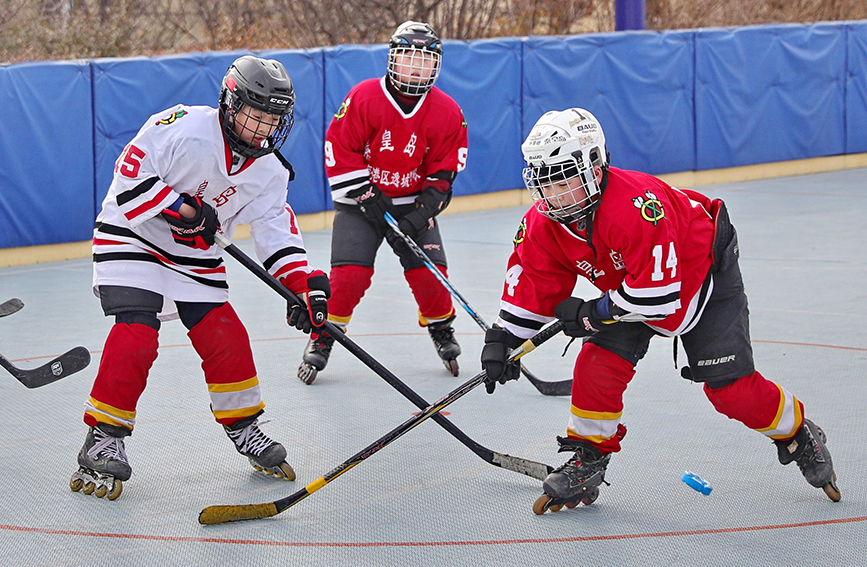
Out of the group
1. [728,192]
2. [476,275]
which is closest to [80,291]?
[476,275]

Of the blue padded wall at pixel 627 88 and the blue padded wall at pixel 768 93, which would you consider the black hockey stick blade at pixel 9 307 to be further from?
the blue padded wall at pixel 768 93

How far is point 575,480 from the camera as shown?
295 cm

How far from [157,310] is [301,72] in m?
5.77

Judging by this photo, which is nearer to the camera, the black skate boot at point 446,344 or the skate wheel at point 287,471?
the skate wheel at point 287,471

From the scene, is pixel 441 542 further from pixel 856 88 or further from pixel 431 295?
pixel 856 88

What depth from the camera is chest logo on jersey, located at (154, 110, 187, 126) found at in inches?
126

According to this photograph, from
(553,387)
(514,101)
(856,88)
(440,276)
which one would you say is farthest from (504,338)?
(856,88)

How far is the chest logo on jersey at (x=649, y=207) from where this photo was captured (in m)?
2.75

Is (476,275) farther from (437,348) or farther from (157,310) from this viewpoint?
(157,310)

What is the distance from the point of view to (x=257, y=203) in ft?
11.2

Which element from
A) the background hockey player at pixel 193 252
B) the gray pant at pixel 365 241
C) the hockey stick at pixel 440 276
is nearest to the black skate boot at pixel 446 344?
the hockey stick at pixel 440 276

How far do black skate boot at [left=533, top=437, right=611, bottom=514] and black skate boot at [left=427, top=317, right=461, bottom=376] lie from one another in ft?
5.24

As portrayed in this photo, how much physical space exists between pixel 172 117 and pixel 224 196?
304 mm

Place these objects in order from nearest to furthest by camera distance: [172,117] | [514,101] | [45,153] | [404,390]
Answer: [172,117]
[404,390]
[45,153]
[514,101]
